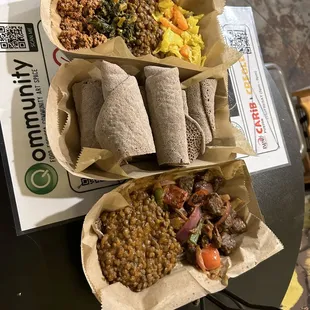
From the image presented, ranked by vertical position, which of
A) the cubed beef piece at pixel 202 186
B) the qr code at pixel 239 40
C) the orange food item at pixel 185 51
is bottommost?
the cubed beef piece at pixel 202 186

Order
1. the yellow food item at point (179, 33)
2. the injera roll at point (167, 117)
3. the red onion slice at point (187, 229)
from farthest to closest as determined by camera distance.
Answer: the yellow food item at point (179, 33)
the red onion slice at point (187, 229)
the injera roll at point (167, 117)

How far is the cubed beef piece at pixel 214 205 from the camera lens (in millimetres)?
1510

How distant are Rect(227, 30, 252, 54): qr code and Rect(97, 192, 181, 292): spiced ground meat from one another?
893mm

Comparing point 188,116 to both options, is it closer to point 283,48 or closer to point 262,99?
point 262,99

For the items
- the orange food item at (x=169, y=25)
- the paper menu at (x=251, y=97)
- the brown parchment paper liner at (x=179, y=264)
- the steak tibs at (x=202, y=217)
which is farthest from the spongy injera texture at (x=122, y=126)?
the paper menu at (x=251, y=97)

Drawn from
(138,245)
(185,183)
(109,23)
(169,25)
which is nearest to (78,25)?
(109,23)

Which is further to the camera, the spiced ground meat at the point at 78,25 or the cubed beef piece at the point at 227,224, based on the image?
the cubed beef piece at the point at 227,224

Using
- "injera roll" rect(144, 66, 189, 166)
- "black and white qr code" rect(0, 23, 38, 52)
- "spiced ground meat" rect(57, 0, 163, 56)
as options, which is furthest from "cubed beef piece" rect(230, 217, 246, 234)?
"black and white qr code" rect(0, 23, 38, 52)

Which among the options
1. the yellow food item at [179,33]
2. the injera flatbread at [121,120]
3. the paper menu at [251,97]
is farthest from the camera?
the paper menu at [251,97]

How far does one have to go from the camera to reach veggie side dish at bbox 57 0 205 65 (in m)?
1.45

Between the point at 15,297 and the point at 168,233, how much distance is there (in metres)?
0.53

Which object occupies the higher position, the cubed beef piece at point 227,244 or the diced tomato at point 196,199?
the diced tomato at point 196,199

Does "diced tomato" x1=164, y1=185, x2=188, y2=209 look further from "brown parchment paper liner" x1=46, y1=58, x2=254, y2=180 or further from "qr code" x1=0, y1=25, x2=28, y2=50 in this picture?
"qr code" x1=0, y1=25, x2=28, y2=50

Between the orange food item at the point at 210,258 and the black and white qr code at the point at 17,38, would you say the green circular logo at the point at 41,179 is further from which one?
the orange food item at the point at 210,258
